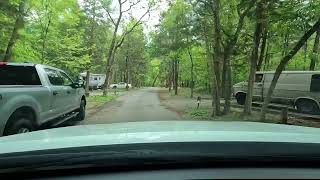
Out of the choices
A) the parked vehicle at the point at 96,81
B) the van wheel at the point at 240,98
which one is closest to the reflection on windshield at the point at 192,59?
the van wheel at the point at 240,98

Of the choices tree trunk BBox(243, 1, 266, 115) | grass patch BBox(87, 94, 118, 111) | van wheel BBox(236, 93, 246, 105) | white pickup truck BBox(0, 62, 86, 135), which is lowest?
grass patch BBox(87, 94, 118, 111)

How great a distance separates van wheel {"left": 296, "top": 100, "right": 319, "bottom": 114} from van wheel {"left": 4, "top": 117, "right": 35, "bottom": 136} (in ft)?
45.8

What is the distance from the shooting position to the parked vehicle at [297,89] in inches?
814

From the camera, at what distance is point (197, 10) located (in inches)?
1037

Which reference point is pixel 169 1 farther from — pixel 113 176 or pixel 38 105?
pixel 113 176

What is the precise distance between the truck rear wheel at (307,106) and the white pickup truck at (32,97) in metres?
10.8

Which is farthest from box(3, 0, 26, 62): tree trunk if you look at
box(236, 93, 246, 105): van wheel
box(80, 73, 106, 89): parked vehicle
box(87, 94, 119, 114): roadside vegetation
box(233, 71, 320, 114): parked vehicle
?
box(80, 73, 106, 89): parked vehicle

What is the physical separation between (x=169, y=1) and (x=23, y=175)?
112 ft

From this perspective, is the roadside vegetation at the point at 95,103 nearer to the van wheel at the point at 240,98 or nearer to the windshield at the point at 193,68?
the windshield at the point at 193,68

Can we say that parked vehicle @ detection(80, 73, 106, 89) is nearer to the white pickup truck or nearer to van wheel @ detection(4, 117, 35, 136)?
the white pickup truck

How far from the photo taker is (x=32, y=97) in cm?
1028

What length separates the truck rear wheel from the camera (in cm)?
2066

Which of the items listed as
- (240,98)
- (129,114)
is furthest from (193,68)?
(129,114)

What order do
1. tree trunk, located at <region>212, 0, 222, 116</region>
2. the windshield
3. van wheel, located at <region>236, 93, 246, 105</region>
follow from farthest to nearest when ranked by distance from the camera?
van wheel, located at <region>236, 93, 246, 105</region> < tree trunk, located at <region>212, 0, 222, 116</region> < the windshield
